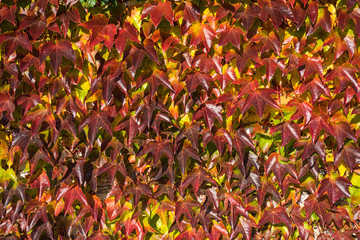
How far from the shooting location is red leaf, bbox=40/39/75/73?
78.1 inches

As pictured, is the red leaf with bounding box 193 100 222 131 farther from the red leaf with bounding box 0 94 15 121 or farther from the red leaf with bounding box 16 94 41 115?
the red leaf with bounding box 0 94 15 121

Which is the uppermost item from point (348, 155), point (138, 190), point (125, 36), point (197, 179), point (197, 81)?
point (125, 36)

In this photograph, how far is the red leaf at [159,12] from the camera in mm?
1954

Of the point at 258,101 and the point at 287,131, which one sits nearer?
the point at 258,101

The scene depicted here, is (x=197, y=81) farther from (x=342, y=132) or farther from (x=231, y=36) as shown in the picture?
(x=342, y=132)

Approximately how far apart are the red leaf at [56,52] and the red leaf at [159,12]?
48cm

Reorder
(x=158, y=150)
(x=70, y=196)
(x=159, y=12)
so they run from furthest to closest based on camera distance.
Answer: (x=70, y=196) < (x=158, y=150) < (x=159, y=12)

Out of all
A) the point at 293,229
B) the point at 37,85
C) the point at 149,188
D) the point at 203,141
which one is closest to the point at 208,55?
the point at 203,141

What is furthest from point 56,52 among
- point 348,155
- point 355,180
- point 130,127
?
point 355,180

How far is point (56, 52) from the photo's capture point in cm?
200

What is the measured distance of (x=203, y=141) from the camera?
2176mm

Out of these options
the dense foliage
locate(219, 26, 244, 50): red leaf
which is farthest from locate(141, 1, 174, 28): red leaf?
locate(219, 26, 244, 50): red leaf

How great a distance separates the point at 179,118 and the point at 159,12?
677 millimetres

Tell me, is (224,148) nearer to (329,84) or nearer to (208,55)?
(208,55)
